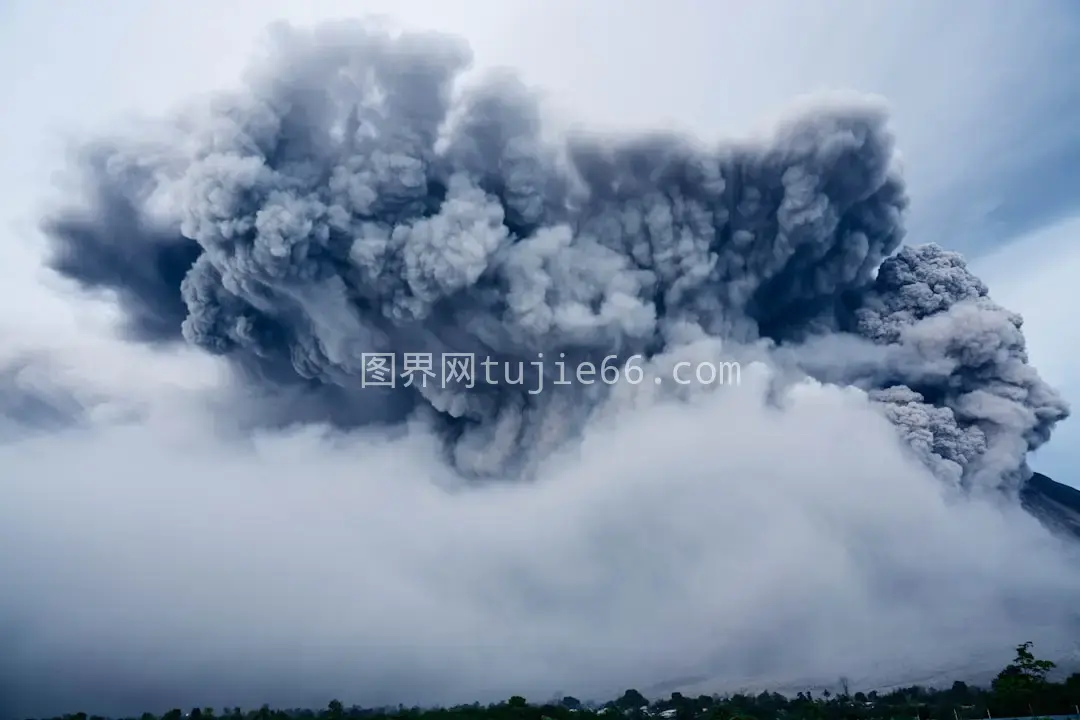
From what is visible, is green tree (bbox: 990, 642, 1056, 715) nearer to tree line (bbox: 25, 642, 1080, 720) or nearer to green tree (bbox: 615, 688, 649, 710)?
tree line (bbox: 25, 642, 1080, 720)

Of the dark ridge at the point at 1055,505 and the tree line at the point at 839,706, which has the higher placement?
the dark ridge at the point at 1055,505

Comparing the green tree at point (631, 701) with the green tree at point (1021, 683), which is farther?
the green tree at point (631, 701)

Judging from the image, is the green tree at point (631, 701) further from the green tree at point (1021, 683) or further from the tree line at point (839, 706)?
the green tree at point (1021, 683)

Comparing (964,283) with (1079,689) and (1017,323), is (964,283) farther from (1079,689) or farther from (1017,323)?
(1079,689)

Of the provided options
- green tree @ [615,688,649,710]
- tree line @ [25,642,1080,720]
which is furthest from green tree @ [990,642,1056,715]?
green tree @ [615,688,649,710]

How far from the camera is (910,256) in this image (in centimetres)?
2712

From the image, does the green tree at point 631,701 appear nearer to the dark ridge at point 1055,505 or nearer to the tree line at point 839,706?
the tree line at point 839,706

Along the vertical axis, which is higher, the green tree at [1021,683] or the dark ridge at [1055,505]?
the dark ridge at [1055,505]

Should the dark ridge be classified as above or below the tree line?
above

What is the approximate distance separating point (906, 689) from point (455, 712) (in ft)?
54.6

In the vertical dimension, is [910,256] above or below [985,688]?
above

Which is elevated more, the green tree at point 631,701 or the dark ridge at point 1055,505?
the dark ridge at point 1055,505

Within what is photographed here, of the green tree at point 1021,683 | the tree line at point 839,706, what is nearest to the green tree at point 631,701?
the tree line at point 839,706

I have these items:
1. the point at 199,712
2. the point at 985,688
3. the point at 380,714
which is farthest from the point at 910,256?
the point at 199,712
